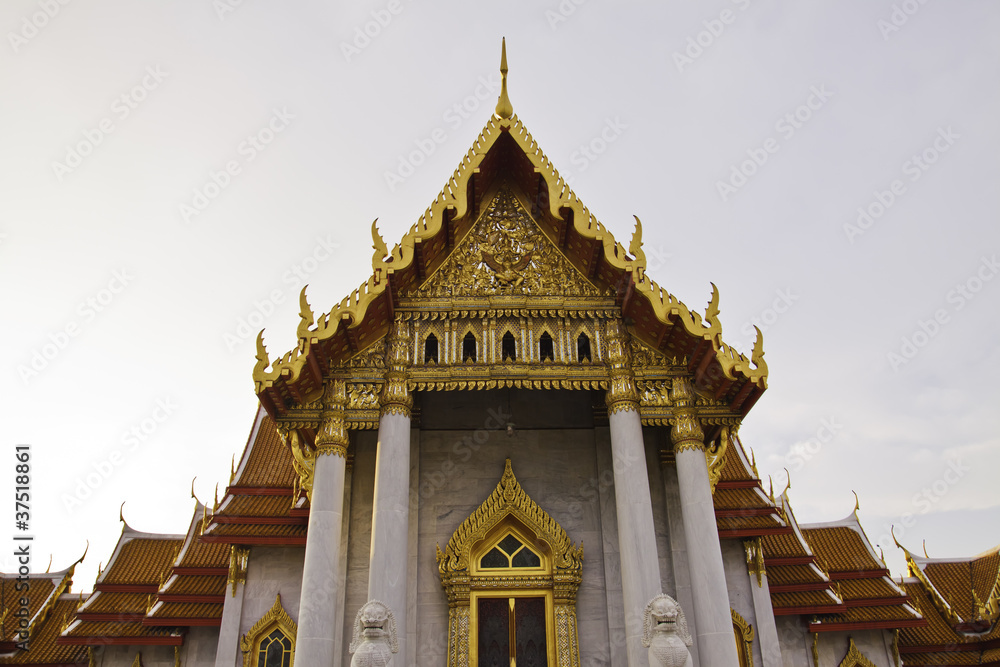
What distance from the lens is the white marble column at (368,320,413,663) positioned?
908 centimetres

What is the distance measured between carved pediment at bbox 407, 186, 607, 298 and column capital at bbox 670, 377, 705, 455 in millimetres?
1875

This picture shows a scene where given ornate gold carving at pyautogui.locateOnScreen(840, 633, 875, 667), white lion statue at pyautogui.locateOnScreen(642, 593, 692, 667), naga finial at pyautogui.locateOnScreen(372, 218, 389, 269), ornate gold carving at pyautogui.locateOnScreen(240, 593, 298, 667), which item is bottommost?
white lion statue at pyautogui.locateOnScreen(642, 593, 692, 667)

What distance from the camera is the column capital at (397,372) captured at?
402 inches

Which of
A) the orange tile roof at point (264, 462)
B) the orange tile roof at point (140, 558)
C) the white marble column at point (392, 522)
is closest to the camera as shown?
the white marble column at point (392, 522)

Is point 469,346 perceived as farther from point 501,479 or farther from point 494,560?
point 494,560

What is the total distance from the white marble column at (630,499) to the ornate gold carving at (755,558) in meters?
3.98

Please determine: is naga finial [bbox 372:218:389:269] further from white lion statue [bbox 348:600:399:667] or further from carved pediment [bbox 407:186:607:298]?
white lion statue [bbox 348:600:399:667]

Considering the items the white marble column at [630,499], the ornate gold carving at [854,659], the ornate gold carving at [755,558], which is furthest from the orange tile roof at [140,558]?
the ornate gold carving at [854,659]

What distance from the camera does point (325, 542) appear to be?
9.27 m

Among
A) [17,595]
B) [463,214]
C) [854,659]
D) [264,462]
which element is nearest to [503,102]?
[463,214]

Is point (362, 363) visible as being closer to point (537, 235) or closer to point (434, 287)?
point (434, 287)

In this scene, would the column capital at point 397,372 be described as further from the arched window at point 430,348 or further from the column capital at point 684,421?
the column capital at point 684,421

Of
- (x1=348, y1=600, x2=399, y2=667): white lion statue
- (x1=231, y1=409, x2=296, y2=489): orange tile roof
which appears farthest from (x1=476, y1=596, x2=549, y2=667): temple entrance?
(x1=231, y1=409, x2=296, y2=489): orange tile roof

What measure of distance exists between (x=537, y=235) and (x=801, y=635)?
943 centimetres
